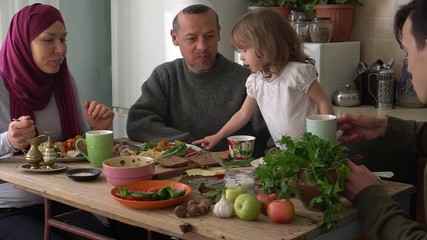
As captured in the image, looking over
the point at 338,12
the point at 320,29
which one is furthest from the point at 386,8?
the point at 320,29

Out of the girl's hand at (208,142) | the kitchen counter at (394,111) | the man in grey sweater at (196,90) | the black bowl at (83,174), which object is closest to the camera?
the black bowl at (83,174)

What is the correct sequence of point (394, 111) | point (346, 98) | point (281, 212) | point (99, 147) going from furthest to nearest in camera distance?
1. point (346, 98)
2. point (394, 111)
3. point (99, 147)
4. point (281, 212)

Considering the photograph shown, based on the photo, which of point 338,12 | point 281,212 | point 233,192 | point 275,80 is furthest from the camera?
point 338,12

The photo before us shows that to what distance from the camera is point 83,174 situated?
6.03 feet

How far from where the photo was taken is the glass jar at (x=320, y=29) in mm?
3547

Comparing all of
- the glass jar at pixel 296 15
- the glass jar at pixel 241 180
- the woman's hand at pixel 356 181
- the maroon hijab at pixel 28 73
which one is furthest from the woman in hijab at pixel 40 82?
the glass jar at pixel 296 15

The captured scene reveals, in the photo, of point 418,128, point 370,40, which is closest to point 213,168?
point 418,128

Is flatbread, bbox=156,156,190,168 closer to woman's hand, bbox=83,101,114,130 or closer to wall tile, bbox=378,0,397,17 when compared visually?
woman's hand, bbox=83,101,114,130

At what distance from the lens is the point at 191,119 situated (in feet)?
8.53

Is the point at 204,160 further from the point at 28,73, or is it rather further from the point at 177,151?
the point at 28,73

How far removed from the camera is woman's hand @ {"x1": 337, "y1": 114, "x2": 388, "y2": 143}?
1.96 metres

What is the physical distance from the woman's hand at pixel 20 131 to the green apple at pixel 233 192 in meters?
0.84

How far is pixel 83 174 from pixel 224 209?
0.55 meters

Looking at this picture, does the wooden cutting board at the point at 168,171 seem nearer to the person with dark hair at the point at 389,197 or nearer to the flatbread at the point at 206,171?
the flatbread at the point at 206,171
